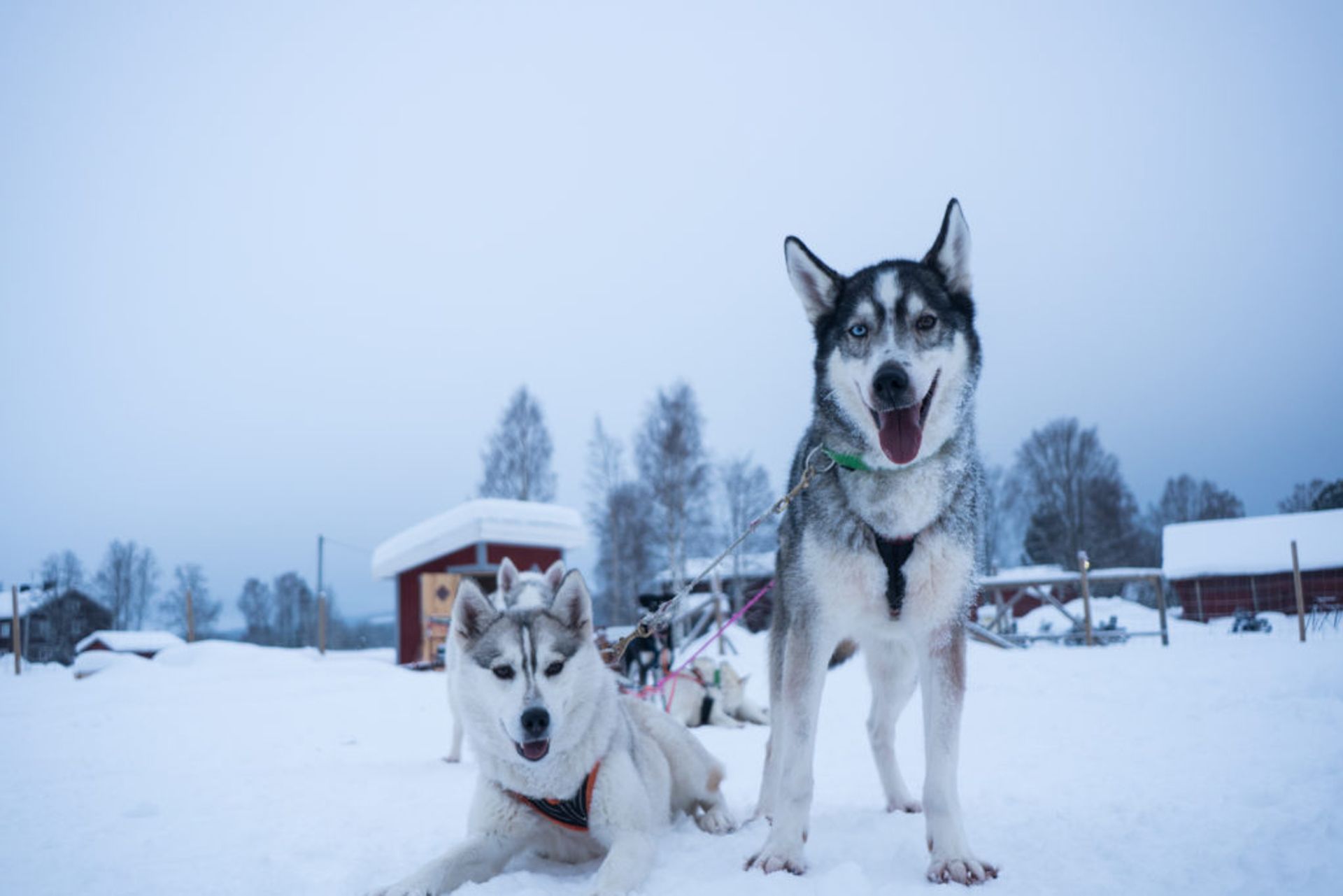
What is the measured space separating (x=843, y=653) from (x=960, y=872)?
1184 millimetres

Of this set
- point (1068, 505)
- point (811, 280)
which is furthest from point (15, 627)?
point (1068, 505)

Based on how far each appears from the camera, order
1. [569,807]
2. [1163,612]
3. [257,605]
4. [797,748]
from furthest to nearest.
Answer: [257,605] → [1163,612] → [569,807] → [797,748]

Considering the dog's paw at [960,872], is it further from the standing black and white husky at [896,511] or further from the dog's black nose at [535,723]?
the dog's black nose at [535,723]

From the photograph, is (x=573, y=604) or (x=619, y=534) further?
(x=619, y=534)

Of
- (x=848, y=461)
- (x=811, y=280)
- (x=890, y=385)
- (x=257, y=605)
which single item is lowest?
(x=257, y=605)

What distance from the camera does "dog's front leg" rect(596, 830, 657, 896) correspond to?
217cm

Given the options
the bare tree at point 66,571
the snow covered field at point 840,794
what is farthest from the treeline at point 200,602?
the snow covered field at point 840,794

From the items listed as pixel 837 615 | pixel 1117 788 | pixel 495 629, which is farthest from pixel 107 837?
pixel 1117 788

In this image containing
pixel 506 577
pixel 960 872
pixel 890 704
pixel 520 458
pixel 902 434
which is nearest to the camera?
pixel 960 872

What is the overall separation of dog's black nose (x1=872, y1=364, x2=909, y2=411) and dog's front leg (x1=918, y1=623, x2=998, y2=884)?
73 cm

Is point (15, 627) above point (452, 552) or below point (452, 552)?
below

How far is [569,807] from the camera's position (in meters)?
2.52

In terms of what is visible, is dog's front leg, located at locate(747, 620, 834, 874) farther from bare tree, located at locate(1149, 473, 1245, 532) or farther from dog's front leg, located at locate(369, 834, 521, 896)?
bare tree, located at locate(1149, 473, 1245, 532)

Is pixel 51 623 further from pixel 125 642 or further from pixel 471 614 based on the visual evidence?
pixel 471 614
